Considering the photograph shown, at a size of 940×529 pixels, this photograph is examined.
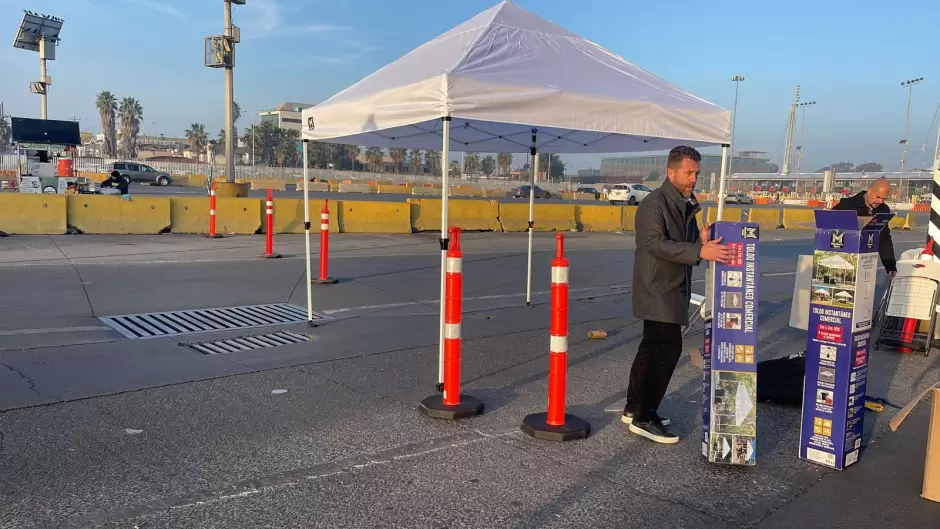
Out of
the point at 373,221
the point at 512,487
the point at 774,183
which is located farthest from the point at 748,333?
the point at 774,183

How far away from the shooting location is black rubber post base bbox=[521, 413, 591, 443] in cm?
443

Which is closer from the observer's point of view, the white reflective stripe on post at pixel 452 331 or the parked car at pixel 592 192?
the white reflective stripe on post at pixel 452 331

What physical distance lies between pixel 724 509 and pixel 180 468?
314 cm

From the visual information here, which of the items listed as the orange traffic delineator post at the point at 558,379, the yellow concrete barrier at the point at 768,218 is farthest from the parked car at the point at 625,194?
the orange traffic delineator post at the point at 558,379

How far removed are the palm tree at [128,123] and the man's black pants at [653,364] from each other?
10857 cm

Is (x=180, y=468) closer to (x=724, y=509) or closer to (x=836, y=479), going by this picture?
(x=724, y=509)

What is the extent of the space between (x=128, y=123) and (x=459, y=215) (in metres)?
97.0

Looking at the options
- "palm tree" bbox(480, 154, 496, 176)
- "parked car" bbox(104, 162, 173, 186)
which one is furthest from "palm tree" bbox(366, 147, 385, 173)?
"parked car" bbox(104, 162, 173, 186)

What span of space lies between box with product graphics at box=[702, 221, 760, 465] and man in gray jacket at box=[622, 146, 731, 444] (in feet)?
0.95

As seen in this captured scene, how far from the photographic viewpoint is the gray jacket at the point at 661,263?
4.30 meters

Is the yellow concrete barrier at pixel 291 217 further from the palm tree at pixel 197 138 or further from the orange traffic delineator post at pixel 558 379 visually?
the palm tree at pixel 197 138

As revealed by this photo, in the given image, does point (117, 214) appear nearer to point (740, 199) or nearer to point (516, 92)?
point (516, 92)

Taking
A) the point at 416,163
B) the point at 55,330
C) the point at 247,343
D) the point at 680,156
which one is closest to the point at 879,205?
the point at 680,156

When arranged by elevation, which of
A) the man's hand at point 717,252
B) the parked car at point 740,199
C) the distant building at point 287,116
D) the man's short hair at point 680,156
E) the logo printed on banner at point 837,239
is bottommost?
the man's hand at point 717,252
